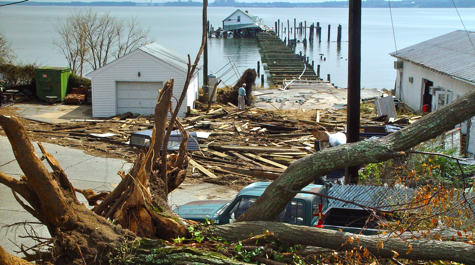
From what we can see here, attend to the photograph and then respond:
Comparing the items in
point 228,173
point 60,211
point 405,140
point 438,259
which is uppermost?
point 405,140

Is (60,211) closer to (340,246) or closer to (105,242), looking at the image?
(105,242)

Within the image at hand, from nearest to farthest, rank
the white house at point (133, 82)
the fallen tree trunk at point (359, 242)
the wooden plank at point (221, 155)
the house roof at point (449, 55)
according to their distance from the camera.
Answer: the fallen tree trunk at point (359, 242), the wooden plank at point (221, 155), the house roof at point (449, 55), the white house at point (133, 82)

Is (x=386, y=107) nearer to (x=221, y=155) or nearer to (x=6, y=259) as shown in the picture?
(x=221, y=155)

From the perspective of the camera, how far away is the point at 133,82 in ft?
82.9

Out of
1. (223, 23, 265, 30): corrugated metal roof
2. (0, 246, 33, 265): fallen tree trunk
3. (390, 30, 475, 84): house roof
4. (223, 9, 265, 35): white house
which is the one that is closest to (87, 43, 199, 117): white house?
(390, 30, 475, 84): house roof

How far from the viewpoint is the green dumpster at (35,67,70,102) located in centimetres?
2695

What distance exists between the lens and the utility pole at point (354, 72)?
11039 mm

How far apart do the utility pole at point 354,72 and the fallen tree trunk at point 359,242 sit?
242 inches

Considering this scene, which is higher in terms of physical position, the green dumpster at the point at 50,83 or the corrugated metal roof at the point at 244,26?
the corrugated metal roof at the point at 244,26

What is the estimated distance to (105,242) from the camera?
562 centimetres

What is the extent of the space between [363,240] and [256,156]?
36.0ft

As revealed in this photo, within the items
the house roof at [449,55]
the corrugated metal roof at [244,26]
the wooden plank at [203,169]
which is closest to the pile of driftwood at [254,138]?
the wooden plank at [203,169]

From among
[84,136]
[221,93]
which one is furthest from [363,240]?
[221,93]

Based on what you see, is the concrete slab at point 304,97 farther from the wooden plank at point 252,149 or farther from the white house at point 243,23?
the white house at point 243,23
